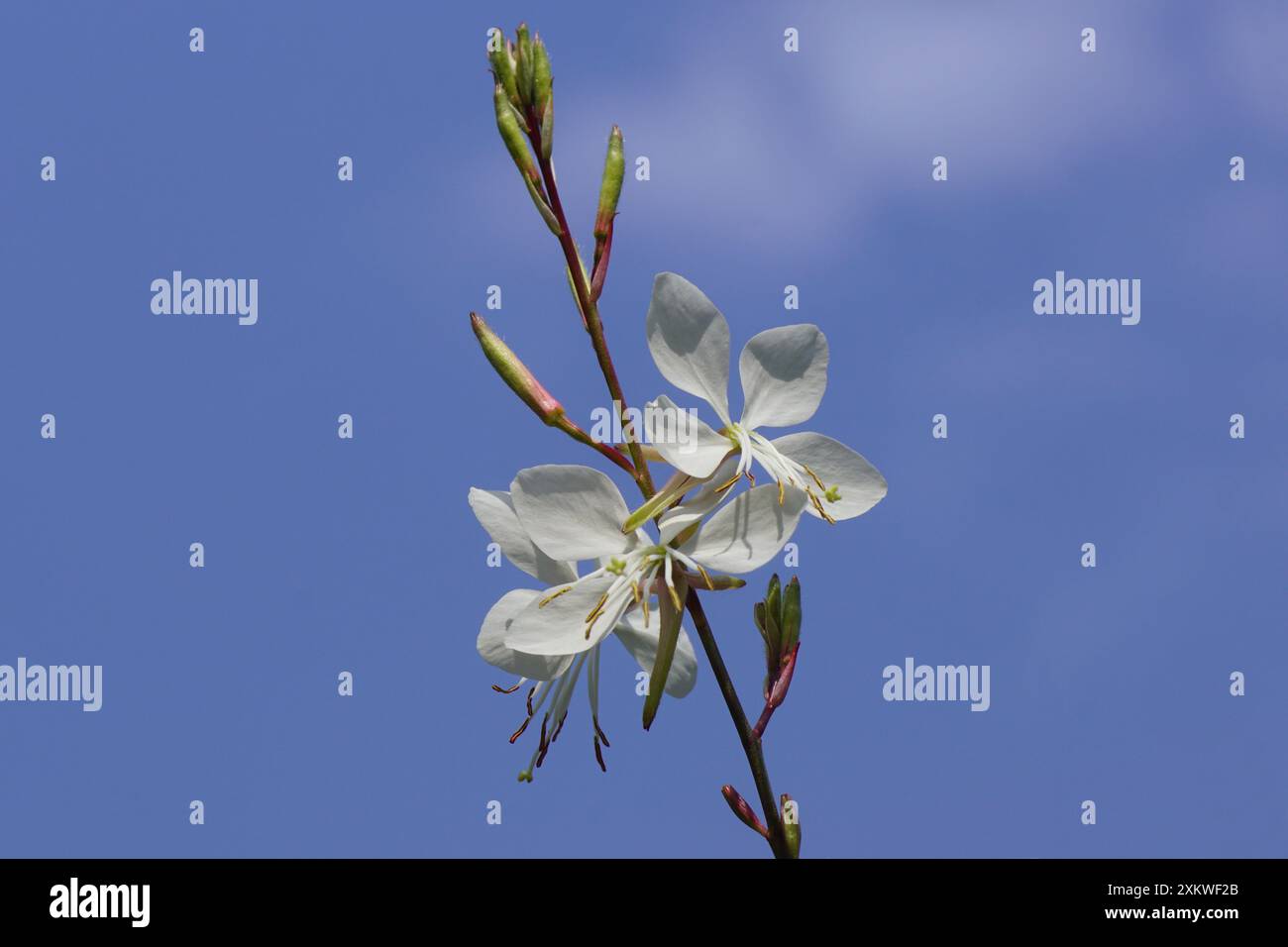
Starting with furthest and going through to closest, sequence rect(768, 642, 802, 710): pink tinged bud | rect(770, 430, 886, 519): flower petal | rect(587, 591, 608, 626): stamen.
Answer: rect(768, 642, 802, 710): pink tinged bud < rect(770, 430, 886, 519): flower petal < rect(587, 591, 608, 626): stamen

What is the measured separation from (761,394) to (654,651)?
17.8 inches

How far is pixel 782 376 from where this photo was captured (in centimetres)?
183

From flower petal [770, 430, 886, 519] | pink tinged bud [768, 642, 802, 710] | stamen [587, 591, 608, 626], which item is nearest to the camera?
stamen [587, 591, 608, 626]

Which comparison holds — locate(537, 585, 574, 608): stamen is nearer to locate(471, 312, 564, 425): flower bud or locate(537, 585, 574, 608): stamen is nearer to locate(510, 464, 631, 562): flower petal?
locate(510, 464, 631, 562): flower petal

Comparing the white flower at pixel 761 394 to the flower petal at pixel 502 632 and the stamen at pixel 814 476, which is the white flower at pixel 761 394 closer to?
the stamen at pixel 814 476

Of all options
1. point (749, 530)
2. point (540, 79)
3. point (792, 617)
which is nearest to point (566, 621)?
point (749, 530)

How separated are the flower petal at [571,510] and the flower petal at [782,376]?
271 mm

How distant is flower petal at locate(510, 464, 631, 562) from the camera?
1.68 meters

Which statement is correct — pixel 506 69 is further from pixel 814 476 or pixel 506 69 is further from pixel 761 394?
pixel 814 476

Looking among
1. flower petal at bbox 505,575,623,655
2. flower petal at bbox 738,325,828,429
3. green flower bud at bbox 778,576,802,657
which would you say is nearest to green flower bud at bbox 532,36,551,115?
flower petal at bbox 738,325,828,429

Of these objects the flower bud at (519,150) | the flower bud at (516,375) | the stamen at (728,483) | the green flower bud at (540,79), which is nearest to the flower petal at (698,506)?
the stamen at (728,483)

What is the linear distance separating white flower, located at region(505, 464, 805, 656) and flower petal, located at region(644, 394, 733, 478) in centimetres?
6
